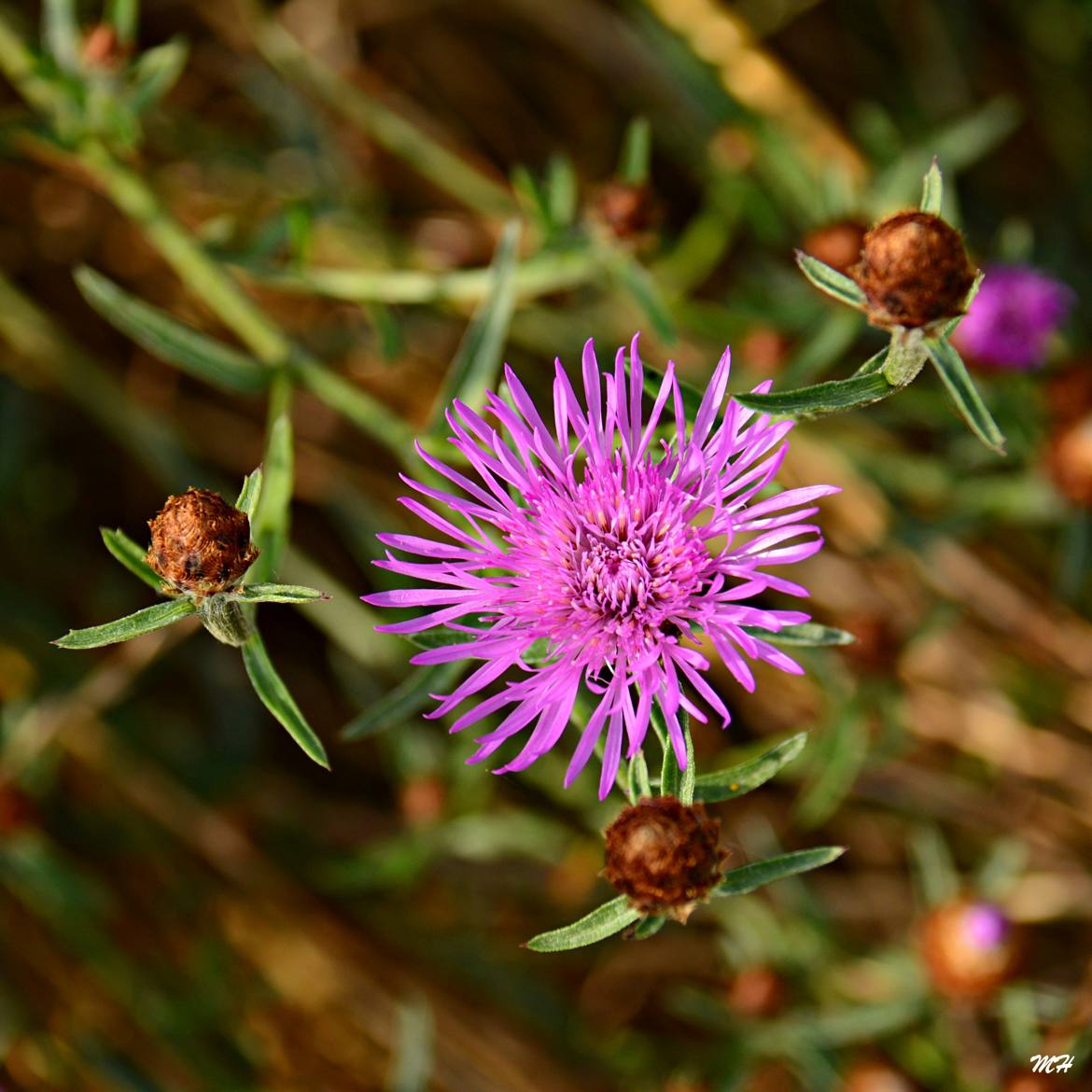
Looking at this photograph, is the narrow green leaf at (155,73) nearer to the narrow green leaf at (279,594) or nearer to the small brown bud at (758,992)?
the narrow green leaf at (279,594)

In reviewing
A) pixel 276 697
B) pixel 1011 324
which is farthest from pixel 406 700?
pixel 1011 324

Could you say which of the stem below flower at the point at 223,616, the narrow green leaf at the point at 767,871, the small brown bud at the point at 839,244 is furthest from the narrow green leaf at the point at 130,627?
the small brown bud at the point at 839,244

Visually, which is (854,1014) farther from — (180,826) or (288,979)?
(180,826)

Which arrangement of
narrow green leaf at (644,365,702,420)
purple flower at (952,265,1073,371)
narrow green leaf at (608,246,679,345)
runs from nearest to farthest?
1. narrow green leaf at (644,365,702,420)
2. narrow green leaf at (608,246,679,345)
3. purple flower at (952,265,1073,371)

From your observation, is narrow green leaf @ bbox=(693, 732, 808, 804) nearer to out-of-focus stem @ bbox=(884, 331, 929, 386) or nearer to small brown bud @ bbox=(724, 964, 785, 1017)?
out-of-focus stem @ bbox=(884, 331, 929, 386)

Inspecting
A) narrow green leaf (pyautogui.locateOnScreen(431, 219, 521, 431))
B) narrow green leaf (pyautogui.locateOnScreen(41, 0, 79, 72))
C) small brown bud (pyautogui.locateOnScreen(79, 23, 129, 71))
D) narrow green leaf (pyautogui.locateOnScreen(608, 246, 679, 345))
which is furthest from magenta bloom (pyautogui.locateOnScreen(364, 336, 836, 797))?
narrow green leaf (pyautogui.locateOnScreen(41, 0, 79, 72))

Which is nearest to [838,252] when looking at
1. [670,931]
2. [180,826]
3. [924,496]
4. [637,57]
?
[924,496]

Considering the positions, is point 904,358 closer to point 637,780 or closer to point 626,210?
point 637,780
